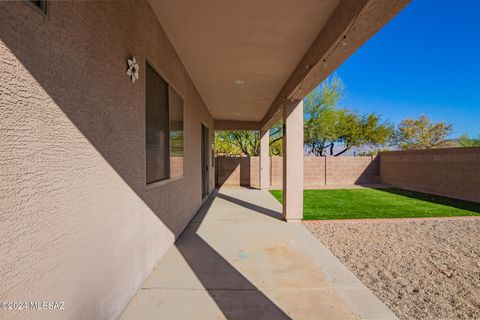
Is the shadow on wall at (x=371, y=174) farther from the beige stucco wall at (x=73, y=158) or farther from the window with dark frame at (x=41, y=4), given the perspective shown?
Result: the window with dark frame at (x=41, y=4)

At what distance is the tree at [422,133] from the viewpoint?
2378cm

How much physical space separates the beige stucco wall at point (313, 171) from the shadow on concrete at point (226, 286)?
9822 mm

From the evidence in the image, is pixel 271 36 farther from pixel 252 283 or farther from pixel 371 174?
pixel 371 174

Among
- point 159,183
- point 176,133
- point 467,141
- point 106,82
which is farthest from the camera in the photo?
point 467,141

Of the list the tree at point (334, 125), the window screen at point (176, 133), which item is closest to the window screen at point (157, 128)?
the window screen at point (176, 133)

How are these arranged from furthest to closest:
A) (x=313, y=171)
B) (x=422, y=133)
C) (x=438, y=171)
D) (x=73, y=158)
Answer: (x=422, y=133) < (x=313, y=171) < (x=438, y=171) < (x=73, y=158)

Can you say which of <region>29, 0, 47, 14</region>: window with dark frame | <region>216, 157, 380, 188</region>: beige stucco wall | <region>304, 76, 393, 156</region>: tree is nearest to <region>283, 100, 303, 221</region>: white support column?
Answer: <region>29, 0, 47, 14</region>: window with dark frame

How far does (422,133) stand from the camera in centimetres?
2456

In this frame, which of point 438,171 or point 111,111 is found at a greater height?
point 111,111

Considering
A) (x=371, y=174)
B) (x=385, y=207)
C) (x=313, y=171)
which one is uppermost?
(x=313, y=171)

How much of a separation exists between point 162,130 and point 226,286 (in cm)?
233

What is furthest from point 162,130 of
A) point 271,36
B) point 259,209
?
point 259,209

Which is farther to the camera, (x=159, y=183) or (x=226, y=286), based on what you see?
(x=159, y=183)

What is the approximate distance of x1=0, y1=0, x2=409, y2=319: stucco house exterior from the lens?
124 cm
